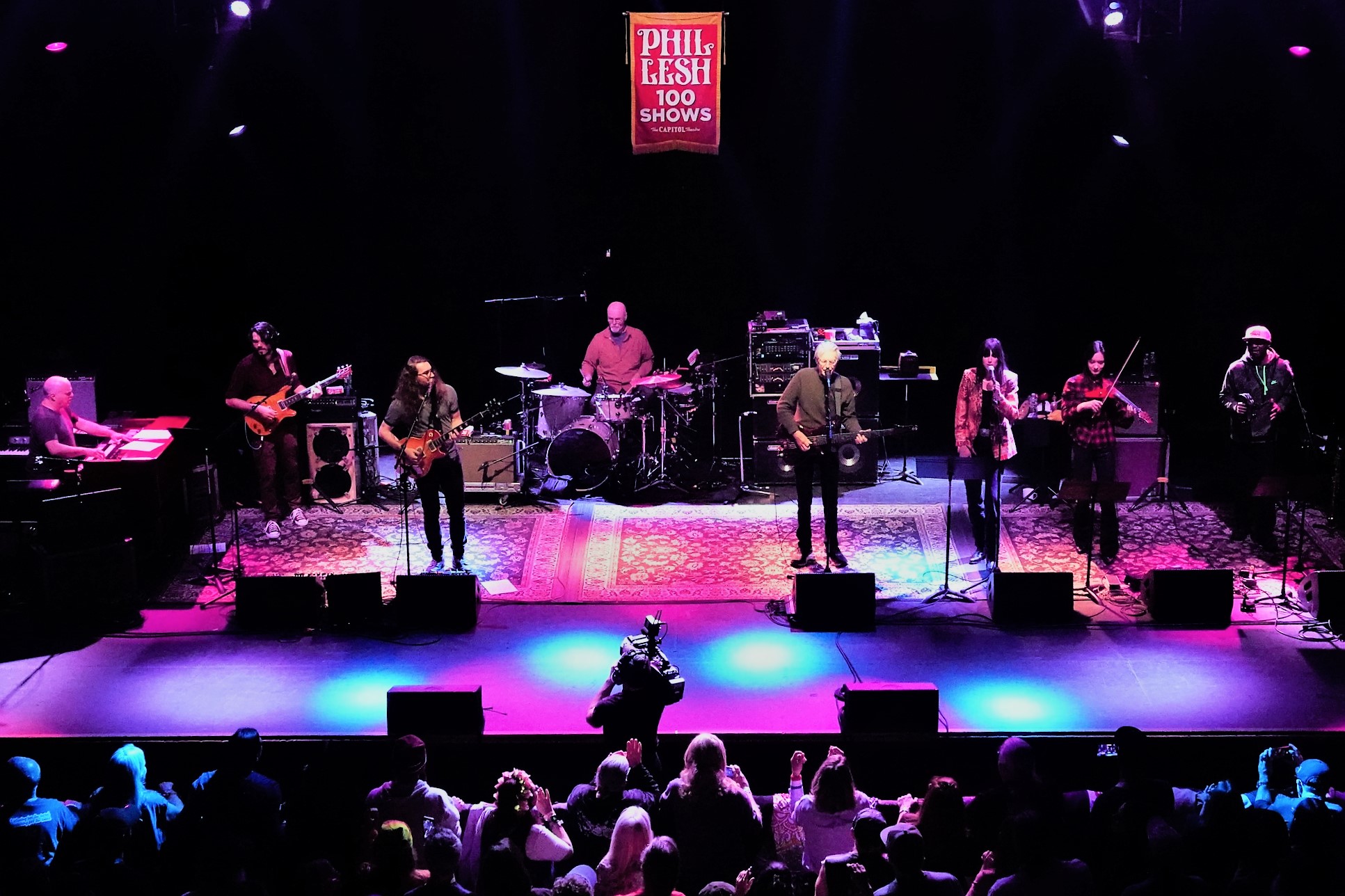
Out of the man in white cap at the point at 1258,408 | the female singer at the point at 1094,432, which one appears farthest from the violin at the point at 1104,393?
the man in white cap at the point at 1258,408

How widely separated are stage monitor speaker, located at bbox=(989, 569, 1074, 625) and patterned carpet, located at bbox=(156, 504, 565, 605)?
3556 millimetres

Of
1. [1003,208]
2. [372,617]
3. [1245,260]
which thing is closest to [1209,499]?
[1245,260]

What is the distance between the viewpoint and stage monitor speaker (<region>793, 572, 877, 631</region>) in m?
9.46

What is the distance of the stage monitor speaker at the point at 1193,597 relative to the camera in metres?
9.45

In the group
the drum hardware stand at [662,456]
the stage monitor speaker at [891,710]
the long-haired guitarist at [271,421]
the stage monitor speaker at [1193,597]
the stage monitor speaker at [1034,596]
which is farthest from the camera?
the drum hardware stand at [662,456]

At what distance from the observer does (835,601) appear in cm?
950

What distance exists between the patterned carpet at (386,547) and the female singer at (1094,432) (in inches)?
173

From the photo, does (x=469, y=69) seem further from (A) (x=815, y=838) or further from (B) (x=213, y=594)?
(A) (x=815, y=838)

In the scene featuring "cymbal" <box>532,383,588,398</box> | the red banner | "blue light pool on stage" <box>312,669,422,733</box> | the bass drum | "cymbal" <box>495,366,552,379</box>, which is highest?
the red banner

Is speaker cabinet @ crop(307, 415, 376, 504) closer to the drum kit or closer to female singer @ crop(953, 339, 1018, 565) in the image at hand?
the drum kit

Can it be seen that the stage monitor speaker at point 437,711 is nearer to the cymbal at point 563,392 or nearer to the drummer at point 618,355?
the cymbal at point 563,392

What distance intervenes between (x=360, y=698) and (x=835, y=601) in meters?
3.45

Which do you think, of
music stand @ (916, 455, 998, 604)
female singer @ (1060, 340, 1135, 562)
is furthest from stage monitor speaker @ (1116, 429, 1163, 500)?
music stand @ (916, 455, 998, 604)

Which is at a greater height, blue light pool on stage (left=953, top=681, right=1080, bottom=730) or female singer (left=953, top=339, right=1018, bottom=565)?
female singer (left=953, top=339, right=1018, bottom=565)
